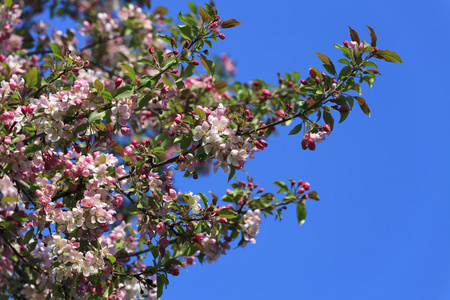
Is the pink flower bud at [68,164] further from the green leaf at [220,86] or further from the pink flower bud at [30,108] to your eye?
the green leaf at [220,86]

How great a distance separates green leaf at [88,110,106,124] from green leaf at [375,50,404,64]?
4.97ft

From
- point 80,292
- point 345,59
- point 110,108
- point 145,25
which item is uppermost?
point 145,25

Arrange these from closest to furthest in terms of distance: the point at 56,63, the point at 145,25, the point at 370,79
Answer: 1. the point at 370,79
2. the point at 56,63
3. the point at 145,25

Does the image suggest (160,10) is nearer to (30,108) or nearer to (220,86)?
(220,86)

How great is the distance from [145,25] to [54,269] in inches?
126

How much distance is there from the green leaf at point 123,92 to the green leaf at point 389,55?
1.35 m

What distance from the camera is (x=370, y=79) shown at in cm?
253

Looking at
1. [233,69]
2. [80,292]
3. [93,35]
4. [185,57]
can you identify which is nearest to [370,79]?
[185,57]

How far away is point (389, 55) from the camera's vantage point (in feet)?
8.12

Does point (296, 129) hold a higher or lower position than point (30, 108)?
lower

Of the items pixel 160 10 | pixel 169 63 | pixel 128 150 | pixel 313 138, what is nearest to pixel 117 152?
pixel 128 150

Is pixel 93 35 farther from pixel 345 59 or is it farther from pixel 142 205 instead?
pixel 345 59

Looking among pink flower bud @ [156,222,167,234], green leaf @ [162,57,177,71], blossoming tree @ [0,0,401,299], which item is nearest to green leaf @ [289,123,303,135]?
blossoming tree @ [0,0,401,299]

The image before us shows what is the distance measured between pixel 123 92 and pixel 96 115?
0.19m
